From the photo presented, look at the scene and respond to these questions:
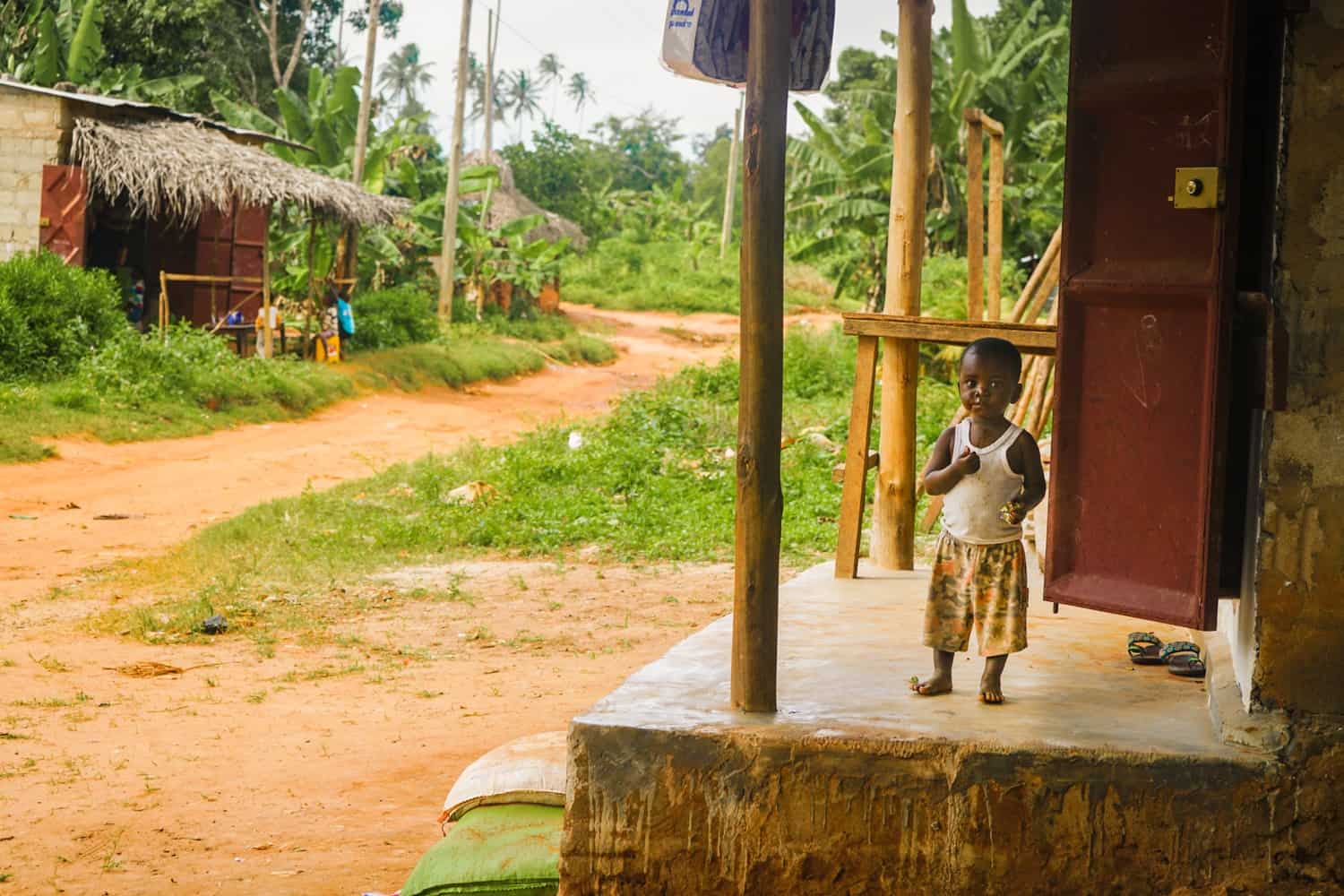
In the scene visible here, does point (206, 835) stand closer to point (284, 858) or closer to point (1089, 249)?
point (284, 858)

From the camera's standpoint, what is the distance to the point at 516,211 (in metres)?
32.0

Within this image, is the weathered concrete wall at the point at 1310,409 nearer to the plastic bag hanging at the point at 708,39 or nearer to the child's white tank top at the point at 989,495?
the child's white tank top at the point at 989,495

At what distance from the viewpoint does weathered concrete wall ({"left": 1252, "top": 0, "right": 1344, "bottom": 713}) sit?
2.92 meters

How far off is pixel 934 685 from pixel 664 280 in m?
30.3

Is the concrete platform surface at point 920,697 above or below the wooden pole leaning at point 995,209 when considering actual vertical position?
below

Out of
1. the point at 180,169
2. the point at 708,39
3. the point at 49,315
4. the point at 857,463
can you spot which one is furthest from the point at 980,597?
the point at 180,169

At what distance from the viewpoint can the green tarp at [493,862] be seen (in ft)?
11.1

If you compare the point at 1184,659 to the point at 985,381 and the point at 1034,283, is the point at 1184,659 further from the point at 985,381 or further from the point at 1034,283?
the point at 1034,283

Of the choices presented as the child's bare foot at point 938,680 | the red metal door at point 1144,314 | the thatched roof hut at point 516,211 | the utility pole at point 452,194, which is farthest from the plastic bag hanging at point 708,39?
the thatched roof hut at point 516,211

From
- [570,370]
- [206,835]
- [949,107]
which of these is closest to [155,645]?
[206,835]

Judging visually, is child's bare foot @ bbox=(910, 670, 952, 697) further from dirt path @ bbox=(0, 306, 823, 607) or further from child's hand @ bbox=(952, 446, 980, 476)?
dirt path @ bbox=(0, 306, 823, 607)

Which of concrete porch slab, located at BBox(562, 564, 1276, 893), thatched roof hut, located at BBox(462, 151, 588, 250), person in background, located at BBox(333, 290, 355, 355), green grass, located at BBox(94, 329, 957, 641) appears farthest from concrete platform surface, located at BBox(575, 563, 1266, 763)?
thatched roof hut, located at BBox(462, 151, 588, 250)

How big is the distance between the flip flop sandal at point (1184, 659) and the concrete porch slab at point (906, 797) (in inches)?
15.2

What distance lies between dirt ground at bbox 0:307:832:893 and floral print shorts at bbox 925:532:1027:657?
1662 mm
